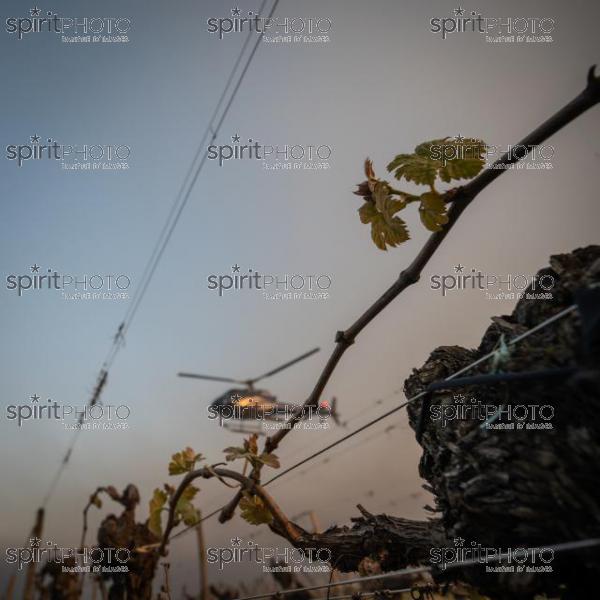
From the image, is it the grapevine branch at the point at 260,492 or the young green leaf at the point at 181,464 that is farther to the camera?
the young green leaf at the point at 181,464

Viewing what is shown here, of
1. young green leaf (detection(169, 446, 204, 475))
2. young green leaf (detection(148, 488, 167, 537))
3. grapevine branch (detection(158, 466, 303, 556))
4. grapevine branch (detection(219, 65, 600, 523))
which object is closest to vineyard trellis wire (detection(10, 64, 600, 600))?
grapevine branch (detection(219, 65, 600, 523))

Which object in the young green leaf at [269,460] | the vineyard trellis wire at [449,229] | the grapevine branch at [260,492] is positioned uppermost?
the vineyard trellis wire at [449,229]

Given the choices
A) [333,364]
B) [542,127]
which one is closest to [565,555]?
[333,364]

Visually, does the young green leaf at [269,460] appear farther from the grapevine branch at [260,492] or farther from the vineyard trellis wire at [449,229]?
the vineyard trellis wire at [449,229]

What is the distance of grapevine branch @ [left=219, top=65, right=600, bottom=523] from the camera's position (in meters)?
0.96

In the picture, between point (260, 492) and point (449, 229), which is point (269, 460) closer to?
point (260, 492)

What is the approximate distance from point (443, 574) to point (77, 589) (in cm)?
1254

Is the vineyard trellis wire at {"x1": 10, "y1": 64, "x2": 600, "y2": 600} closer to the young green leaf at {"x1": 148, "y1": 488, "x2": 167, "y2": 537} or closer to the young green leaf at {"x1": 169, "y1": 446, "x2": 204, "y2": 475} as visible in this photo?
the young green leaf at {"x1": 169, "y1": 446, "x2": 204, "y2": 475}

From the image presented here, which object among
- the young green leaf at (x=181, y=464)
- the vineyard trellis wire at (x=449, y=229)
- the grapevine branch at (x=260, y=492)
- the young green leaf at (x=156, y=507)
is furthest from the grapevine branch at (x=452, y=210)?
the young green leaf at (x=156, y=507)

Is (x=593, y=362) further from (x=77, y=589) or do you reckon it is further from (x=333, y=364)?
(x=77, y=589)

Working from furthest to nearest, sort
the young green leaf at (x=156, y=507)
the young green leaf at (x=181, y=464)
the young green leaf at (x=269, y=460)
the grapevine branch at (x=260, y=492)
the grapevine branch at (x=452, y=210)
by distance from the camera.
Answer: the young green leaf at (x=156, y=507) → the young green leaf at (x=181, y=464) → the young green leaf at (x=269, y=460) → the grapevine branch at (x=260, y=492) → the grapevine branch at (x=452, y=210)

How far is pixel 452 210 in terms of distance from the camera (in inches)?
51.6

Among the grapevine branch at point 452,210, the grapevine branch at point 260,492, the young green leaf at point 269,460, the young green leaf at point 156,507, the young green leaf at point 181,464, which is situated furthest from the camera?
the young green leaf at point 156,507

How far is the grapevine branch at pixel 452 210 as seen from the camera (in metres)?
0.96
